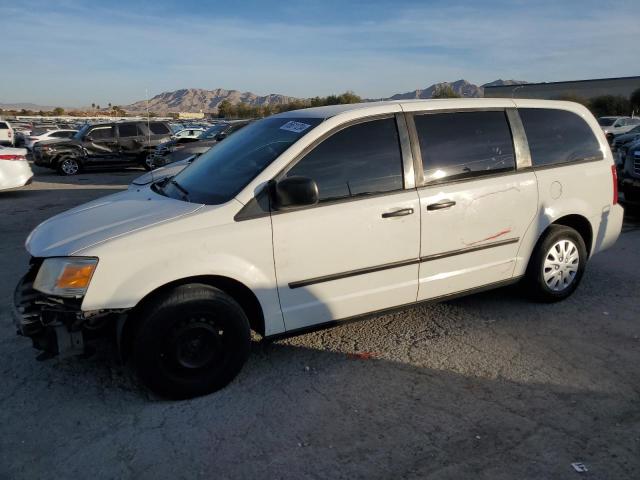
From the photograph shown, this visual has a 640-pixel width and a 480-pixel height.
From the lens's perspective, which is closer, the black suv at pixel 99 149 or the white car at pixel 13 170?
the white car at pixel 13 170

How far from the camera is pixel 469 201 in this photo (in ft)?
13.0

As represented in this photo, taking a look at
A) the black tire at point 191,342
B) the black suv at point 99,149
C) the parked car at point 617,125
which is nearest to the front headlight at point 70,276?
the black tire at point 191,342

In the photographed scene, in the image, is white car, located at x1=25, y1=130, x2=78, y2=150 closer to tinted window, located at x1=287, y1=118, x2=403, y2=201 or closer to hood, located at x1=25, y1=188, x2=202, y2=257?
hood, located at x1=25, y1=188, x2=202, y2=257

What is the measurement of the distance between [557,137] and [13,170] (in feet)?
37.5

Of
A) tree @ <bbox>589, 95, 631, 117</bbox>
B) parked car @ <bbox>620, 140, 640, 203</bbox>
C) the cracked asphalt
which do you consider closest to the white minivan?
the cracked asphalt

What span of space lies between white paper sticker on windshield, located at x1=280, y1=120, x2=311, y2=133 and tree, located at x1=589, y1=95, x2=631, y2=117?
5820cm

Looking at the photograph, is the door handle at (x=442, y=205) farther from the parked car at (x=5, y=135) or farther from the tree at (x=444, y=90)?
the tree at (x=444, y=90)

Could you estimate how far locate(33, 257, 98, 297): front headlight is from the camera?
2.99 meters

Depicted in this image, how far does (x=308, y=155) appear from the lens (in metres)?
3.52

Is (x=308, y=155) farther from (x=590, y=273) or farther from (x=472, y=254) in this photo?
(x=590, y=273)

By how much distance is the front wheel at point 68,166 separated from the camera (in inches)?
675

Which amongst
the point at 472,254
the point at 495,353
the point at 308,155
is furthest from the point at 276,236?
the point at 495,353

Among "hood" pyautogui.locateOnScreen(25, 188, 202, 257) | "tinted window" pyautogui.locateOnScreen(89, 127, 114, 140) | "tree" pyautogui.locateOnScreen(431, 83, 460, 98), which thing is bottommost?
"hood" pyautogui.locateOnScreen(25, 188, 202, 257)

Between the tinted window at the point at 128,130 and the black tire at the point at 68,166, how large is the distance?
1.75 meters
